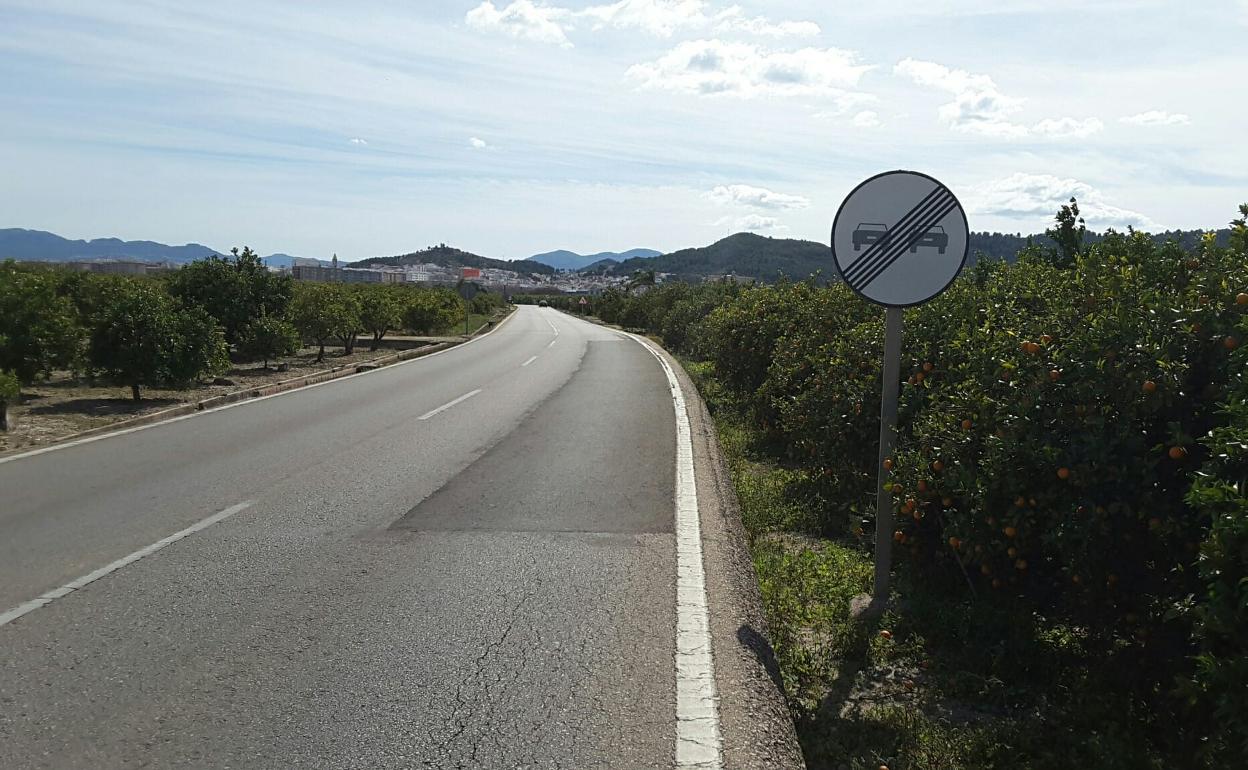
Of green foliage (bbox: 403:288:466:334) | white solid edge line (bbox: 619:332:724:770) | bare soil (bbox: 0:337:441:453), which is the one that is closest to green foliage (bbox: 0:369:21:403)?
bare soil (bbox: 0:337:441:453)

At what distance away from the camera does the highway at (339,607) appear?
3.63 m

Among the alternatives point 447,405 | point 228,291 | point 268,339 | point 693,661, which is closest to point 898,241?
point 693,661

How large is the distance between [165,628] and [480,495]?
11.8 ft

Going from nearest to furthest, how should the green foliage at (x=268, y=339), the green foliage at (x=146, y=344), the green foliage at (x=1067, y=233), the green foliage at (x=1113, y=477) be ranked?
the green foliage at (x=1113, y=477)
the green foliage at (x=1067, y=233)
the green foliage at (x=146, y=344)
the green foliage at (x=268, y=339)

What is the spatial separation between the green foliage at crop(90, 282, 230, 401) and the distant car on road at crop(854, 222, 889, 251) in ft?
41.7

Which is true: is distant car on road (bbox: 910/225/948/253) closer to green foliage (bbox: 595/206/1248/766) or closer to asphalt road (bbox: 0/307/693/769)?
green foliage (bbox: 595/206/1248/766)

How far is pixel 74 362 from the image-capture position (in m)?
15.6

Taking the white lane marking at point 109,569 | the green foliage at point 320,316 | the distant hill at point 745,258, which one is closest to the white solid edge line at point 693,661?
the white lane marking at point 109,569

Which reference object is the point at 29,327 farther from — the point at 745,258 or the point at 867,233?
the point at 745,258

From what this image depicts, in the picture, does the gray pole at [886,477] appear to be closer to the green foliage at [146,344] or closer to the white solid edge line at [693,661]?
the white solid edge line at [693,661]

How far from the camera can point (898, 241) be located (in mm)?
4996

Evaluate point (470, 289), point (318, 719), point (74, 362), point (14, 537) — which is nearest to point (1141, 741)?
point (318, 719)

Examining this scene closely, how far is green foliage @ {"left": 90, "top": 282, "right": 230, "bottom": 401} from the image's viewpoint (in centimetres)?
1440

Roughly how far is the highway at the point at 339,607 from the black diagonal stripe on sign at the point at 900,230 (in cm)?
211
